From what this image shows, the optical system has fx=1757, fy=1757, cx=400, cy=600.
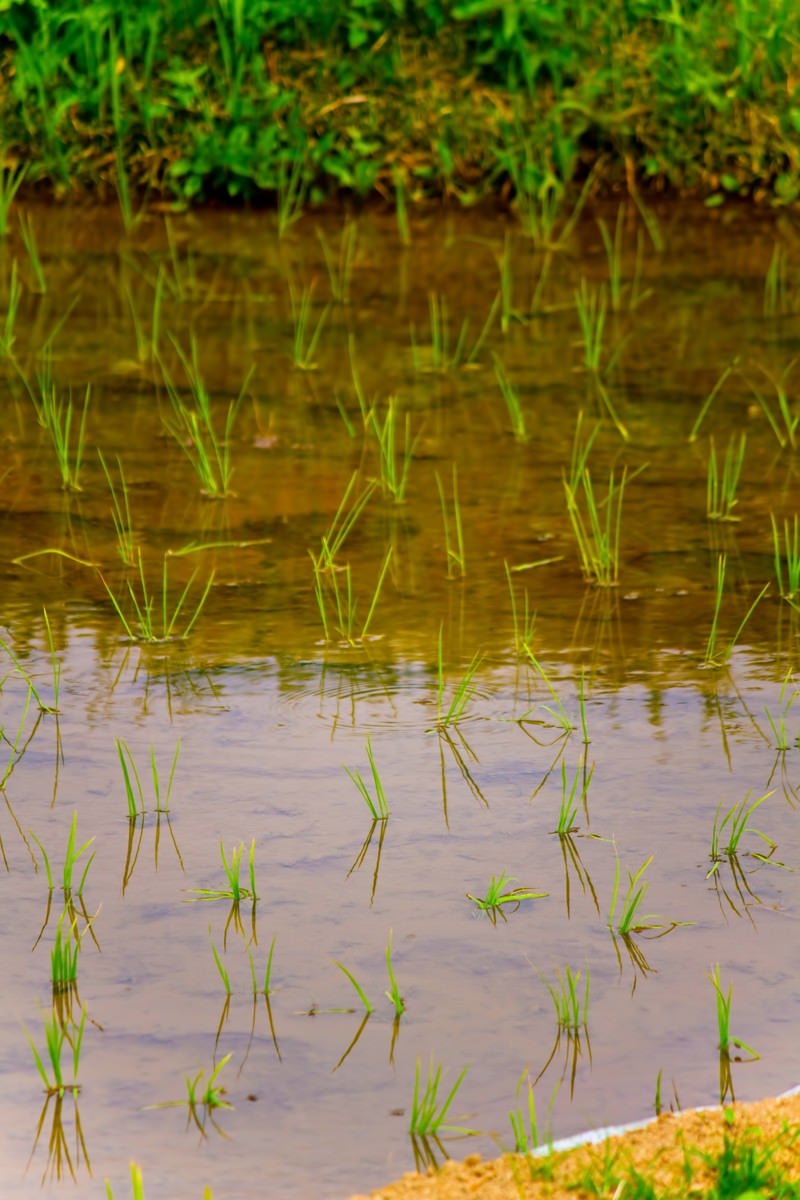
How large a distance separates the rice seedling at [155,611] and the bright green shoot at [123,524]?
0.08 m

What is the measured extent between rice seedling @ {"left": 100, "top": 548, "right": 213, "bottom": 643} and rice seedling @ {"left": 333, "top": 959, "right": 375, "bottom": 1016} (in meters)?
1.16

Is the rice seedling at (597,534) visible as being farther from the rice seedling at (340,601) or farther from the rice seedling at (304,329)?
the rice seedling at (304,329)

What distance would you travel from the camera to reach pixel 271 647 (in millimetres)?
3637

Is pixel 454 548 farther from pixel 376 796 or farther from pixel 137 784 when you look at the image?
pixel 137 784

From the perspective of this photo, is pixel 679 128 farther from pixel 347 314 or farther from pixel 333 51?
pixel 347 314

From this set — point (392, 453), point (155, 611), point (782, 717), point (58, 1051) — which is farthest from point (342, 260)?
point (58, 1051)

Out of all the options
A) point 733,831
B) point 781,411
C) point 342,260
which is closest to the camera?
point 733,831

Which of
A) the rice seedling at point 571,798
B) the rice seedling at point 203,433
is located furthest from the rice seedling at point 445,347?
the rice seedling at point 571,798

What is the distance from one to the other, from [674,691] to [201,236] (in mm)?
3912

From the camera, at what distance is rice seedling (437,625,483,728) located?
130 inches

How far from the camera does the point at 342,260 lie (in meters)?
6.46

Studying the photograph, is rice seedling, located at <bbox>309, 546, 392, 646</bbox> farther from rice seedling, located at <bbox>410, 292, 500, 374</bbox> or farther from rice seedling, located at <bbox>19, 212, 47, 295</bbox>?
rice seedling, located at <bbox>19, 212, 47, 295</bbox>

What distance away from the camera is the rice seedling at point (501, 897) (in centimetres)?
272

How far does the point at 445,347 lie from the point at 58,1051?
3.53 metres
